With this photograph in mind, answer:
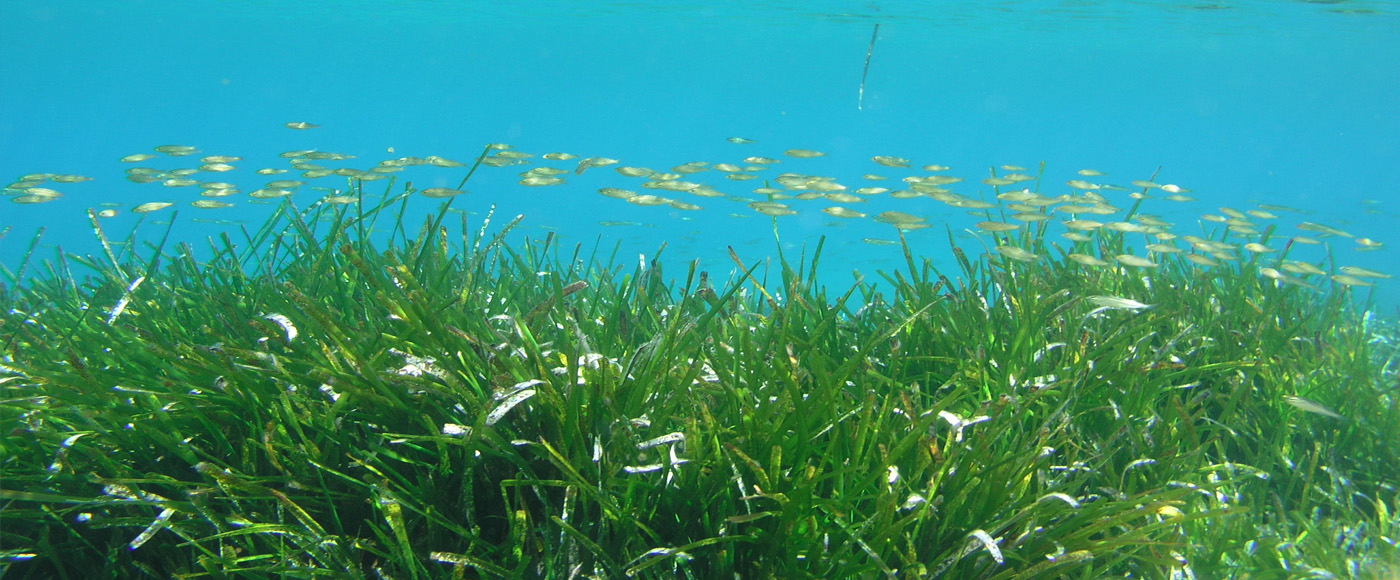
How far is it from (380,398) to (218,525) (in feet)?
1.49

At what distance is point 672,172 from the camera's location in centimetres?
728

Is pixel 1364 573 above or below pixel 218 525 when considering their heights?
below

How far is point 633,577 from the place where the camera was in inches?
65.3

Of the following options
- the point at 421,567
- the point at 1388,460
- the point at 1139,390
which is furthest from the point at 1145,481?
the point at 421,567

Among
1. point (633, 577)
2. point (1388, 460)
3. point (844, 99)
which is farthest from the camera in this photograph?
point (844, 99)

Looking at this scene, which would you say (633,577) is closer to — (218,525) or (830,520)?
(830,520)

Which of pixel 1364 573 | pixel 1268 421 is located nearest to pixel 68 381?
pixel 1364 573

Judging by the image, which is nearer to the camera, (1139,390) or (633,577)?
(633,577)

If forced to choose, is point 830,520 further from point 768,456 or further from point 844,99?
point 844,99

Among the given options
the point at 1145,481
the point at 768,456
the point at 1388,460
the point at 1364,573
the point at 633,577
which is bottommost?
the point at 1388,460

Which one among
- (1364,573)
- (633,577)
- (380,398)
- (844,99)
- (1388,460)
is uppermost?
(380,398)

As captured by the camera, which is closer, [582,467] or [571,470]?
[571,470]

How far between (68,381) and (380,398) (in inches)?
39.3

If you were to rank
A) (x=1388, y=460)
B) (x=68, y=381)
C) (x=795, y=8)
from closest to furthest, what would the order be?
(x=68, y=381), (x=1388, y=460), (x=795, y=8)
